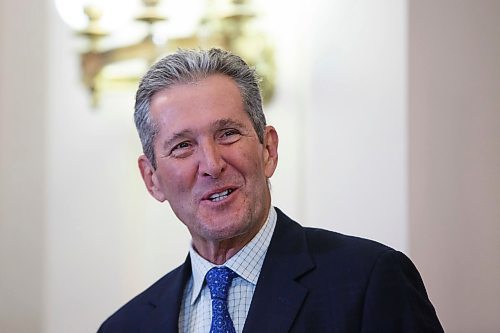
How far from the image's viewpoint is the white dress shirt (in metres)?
1.70

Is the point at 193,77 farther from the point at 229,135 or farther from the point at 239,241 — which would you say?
the point at 239,241

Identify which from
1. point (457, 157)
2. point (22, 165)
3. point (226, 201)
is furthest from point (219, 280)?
point (22, 165)

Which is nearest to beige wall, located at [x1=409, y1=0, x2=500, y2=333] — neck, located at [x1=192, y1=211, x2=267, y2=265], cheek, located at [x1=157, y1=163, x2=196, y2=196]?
neck, located at [x1=192, y1=211, x2=267, y2=265]

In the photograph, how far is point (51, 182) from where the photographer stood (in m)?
3.00

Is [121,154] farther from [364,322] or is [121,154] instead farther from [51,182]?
[364,322]

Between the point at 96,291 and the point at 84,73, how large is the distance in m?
0.64

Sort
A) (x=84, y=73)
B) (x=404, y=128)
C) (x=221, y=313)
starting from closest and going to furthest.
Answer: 1. (x=221, y=313)
2. (x=404, y=128)
3. (x=84, y=73)

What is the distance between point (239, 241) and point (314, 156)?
798 millimetres

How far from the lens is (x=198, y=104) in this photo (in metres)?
1.67

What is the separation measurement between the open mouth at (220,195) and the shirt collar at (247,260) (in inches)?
4.8

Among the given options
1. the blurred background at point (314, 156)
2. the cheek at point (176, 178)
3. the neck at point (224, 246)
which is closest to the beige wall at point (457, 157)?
the blurred background at point (314, 156)

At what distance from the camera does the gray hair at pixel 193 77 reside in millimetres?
1713

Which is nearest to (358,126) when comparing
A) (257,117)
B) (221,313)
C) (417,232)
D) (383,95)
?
(383,95)

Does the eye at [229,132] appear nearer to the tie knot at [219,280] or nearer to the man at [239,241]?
the man at [239,241]
